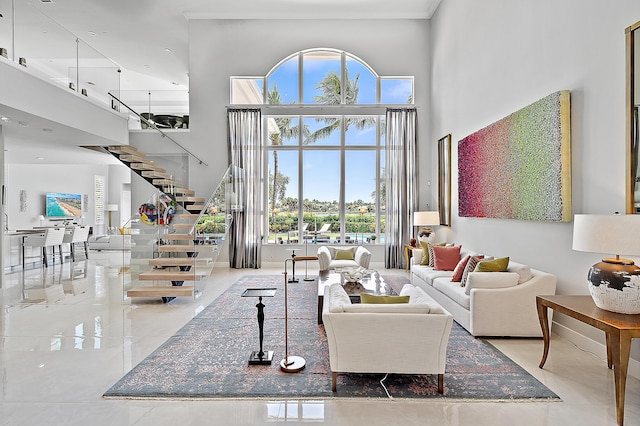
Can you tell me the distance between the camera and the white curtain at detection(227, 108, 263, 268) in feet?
28.5

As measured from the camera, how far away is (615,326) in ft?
8.23

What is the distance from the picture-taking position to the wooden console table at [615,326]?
8.01 feet

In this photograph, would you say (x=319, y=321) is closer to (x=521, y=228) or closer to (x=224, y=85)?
(x=521, y=228)

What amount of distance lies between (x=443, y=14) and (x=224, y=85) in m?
5.16

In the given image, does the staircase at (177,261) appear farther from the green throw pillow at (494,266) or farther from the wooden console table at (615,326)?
the wooden console table at (615,326)

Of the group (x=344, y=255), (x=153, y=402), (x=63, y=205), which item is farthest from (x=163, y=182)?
(x=63, y=205)

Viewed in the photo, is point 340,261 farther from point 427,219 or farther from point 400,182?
point 400,182

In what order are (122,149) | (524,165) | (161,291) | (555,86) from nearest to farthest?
(555,86) → (524,165) → (161,291) → (122,149)

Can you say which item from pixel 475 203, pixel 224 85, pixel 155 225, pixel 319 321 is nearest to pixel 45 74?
pixel 155 225

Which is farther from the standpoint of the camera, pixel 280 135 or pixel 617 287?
pixel 280 135

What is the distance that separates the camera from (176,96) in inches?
366

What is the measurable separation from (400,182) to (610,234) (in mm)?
6148

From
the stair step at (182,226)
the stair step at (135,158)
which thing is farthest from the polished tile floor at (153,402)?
the stair step at (135,158)

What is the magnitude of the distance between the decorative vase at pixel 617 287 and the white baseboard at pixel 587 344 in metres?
0.73
